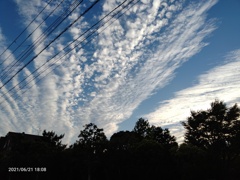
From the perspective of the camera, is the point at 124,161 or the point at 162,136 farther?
the point at 162,136

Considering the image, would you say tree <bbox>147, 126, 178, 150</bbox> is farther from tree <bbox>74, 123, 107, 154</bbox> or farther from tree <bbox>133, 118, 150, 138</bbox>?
tree <bbox>74, 123, 107, 154</bbox>

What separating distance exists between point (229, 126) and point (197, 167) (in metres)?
11.7

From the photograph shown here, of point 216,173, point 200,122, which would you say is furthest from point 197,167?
point 200,122

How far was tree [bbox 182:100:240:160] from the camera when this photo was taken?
115 feet

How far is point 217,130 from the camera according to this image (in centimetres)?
3769

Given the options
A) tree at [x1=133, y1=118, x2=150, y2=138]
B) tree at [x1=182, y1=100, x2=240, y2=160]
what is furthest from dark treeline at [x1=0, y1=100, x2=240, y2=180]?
tree at [x1=133, y1=118, x2=150, y2=138]

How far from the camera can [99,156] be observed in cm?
3138

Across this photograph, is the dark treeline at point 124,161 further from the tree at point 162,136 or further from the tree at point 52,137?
the tree at point 162,136

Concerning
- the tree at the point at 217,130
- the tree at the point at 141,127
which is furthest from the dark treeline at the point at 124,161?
the tree at the point at 141,127

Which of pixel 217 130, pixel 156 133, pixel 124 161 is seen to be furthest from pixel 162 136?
pixel 124 161

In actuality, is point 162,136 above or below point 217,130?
above

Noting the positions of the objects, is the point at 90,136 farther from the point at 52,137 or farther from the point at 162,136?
the point at 162,136

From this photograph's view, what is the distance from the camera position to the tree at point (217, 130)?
34906 millimetres

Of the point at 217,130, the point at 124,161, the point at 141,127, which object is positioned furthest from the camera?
the point at 141,127
